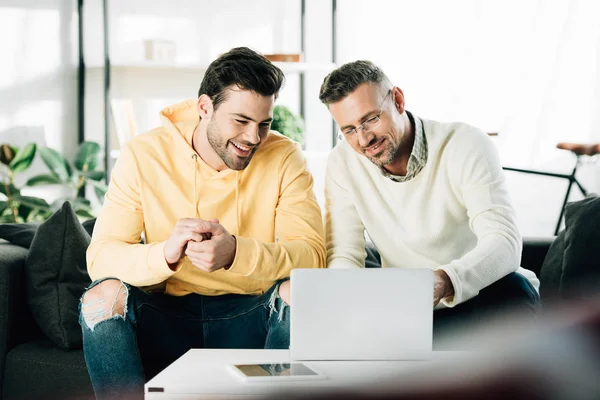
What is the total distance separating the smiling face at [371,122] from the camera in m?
2.07

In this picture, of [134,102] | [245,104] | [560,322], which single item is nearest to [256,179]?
[245,104]

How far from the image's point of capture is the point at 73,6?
4754 millimetres

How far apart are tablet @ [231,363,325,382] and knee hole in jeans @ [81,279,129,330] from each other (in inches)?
20.0

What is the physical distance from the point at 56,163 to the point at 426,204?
109 inches

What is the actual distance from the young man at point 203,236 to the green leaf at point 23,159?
2.10 metres

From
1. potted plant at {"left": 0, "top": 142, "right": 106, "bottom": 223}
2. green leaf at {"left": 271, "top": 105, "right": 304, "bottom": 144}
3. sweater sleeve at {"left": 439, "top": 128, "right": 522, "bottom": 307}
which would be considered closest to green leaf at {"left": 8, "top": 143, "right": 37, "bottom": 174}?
potted plant at {"left": 0, "top": 142, "right": 106, "bottom": 223}

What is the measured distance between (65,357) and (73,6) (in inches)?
120

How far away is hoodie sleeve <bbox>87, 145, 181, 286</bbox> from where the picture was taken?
1.87m

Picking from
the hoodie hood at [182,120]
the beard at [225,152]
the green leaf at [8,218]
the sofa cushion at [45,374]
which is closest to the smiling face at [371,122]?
the beard at [225,152]

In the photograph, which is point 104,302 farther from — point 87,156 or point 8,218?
point 87,156

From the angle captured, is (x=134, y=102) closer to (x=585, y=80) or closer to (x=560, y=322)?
(x=585, y=80)

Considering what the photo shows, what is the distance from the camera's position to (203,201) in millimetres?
2125

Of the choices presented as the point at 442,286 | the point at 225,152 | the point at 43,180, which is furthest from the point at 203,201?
the point at 43,180

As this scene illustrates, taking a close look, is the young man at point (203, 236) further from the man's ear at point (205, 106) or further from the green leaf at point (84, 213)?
the green leaf at point (84, 213)
